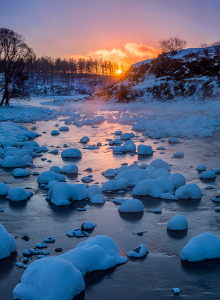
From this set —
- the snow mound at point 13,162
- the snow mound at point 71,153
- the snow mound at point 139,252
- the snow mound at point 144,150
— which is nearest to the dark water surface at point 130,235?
the snow mound at point 139,252

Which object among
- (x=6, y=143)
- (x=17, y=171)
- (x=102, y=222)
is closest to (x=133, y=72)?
(x=6, y=143)

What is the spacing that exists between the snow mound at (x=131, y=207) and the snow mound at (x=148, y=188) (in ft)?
2.62

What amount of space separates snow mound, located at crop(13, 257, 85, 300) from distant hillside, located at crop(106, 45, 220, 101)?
26.7m

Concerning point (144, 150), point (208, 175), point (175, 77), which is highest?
point (175, 77)

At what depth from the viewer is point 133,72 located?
42062mm

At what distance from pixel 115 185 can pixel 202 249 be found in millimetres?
2909

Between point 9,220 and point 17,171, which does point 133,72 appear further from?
point 9,220

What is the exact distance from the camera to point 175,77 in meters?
33.6

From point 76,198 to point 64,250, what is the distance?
2006 mm

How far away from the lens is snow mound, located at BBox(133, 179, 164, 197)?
6051mm

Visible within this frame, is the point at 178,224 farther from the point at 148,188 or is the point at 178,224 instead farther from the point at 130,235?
the point at 148,188

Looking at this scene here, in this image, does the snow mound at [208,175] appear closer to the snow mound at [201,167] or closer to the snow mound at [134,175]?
the snow mound at [201,167]

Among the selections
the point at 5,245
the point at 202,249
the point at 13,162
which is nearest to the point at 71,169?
the point at 13,162

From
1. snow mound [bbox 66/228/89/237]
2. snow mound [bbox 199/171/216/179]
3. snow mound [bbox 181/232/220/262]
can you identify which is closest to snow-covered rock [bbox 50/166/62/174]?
snow mound [bbox 66/228/89/237]
